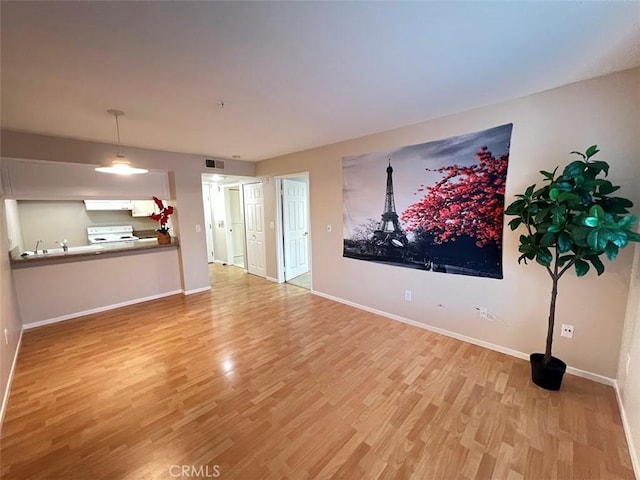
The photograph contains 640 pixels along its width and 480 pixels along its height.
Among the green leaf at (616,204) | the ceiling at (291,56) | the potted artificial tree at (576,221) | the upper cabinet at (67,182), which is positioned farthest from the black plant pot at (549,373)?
the upper cabinet at (67,182)

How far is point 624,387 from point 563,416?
51cm

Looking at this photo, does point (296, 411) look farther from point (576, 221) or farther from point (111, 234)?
point (111, 234)

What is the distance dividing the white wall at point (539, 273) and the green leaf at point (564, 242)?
64cm

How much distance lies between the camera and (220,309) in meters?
3.84

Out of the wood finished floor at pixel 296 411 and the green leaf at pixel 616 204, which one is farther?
the green leaf at pixel 616 204

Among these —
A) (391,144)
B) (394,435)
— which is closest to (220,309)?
(394,435)

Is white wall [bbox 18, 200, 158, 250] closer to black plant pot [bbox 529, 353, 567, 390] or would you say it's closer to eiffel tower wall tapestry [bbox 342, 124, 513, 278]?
eiffel tower wall tapestry [bbox 342, 124, 513, 278]

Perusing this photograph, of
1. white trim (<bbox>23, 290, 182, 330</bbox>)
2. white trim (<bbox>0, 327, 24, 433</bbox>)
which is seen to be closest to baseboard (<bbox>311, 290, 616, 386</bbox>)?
white trim (<bbox>23, 290, 182, 330</bbox>)

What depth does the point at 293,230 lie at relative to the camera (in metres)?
5.32

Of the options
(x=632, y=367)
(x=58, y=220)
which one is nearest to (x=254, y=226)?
(x=58, y=220)

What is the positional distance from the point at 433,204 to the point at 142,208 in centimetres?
572

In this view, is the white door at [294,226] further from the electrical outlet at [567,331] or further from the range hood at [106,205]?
the electrical outlet at [567,331]

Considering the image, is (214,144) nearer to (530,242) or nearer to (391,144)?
(391,144)

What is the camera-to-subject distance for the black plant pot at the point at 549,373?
2.01 meters
